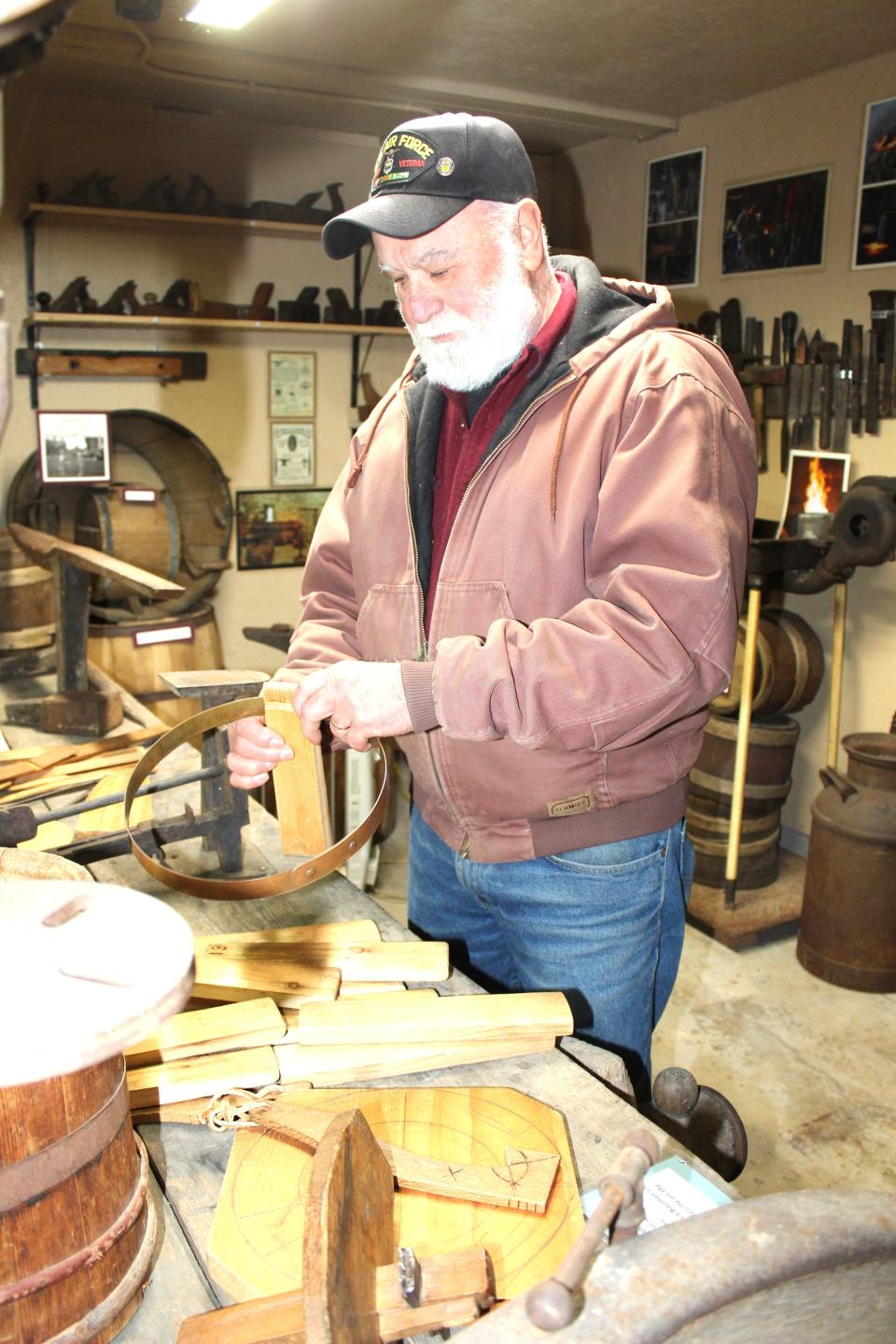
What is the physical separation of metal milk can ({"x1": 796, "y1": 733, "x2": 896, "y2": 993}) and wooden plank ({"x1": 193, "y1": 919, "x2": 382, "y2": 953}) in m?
2.39

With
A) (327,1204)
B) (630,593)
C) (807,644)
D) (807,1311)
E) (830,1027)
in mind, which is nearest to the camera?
(807,1311)

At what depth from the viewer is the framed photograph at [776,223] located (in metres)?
4.13

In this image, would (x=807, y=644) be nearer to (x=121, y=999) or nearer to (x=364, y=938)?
(x=364, y=938)

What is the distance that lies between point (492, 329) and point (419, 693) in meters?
0.60

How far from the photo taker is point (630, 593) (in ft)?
4.64

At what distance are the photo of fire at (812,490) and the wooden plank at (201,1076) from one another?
Result: 3202mm

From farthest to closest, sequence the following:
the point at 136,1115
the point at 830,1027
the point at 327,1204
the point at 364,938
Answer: the point at 830,1027 → the point at 364,938 → the point at 136,1115 → the point at 327,1204

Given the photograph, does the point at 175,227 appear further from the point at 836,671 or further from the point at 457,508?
the point at 457,508

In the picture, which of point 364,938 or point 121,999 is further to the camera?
point 364,938

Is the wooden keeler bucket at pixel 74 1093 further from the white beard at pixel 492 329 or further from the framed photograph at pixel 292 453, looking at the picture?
the framed photograph at pixel 292 453

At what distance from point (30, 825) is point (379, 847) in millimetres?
2949

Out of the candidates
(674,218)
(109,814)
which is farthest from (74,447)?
(674,218)

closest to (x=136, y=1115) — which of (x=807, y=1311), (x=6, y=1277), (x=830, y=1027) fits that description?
(x=6, y=1277)

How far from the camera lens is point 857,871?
140 inches
